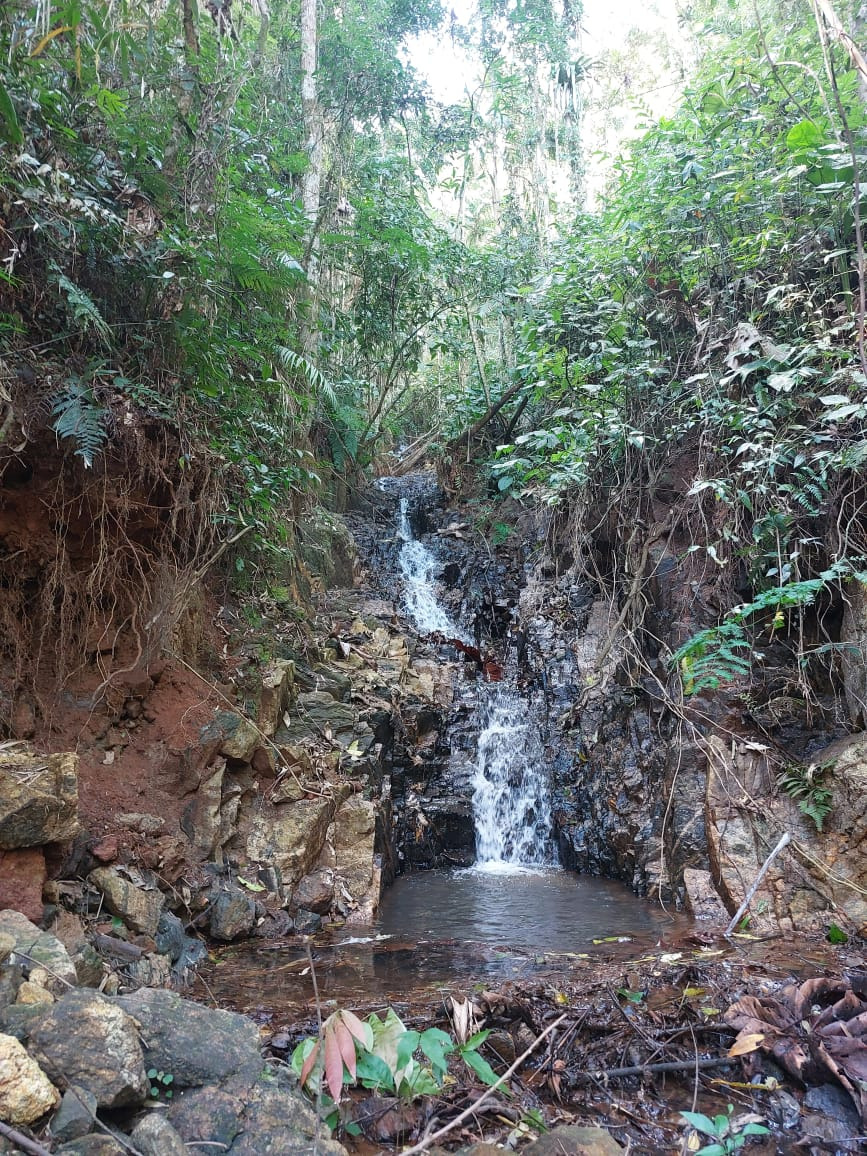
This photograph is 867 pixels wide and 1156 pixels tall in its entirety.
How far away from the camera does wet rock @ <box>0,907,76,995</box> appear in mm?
2535

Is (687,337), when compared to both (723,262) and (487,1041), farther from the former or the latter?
(487,1041)

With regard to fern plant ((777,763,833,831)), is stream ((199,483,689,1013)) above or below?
below

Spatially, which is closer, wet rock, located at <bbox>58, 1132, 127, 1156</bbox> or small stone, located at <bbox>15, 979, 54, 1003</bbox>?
wet rock, located at <bbox>58, 1132, 127, 1156</bbox>

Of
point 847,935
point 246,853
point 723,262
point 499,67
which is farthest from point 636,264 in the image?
point 499,67

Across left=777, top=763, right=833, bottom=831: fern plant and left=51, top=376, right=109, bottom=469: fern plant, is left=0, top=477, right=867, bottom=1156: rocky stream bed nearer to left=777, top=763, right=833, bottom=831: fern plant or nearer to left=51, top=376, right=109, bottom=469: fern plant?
left=777, top=763, right=833, bottom=831: fern plant

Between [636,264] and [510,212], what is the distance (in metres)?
7.16

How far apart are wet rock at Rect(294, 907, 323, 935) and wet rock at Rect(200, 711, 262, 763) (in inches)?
50.2

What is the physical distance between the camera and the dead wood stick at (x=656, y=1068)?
9.55ft

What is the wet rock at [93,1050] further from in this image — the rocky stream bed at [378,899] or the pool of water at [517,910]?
the pool of water at [517,910]

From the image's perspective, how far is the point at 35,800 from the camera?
343 cm

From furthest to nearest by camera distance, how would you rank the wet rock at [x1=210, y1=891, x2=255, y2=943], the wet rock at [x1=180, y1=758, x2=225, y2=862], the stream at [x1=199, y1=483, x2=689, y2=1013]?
1. the wet rock at [x1=180, y1=758, x2=225, y2=862]
2. the wet rock at [x1=210, y1=891, x2=255, y2=943]
3. the stream at [x1=199, y1=483, x2=689, y2=1013]

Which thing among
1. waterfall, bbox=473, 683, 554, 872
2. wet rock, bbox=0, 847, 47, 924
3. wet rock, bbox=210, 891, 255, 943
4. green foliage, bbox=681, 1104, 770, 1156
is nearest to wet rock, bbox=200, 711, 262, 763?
wet rock, bbox=210, 891, 255, 943

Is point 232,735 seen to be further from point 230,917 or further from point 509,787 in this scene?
point 509,787

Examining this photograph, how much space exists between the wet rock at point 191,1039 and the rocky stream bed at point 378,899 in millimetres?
12
